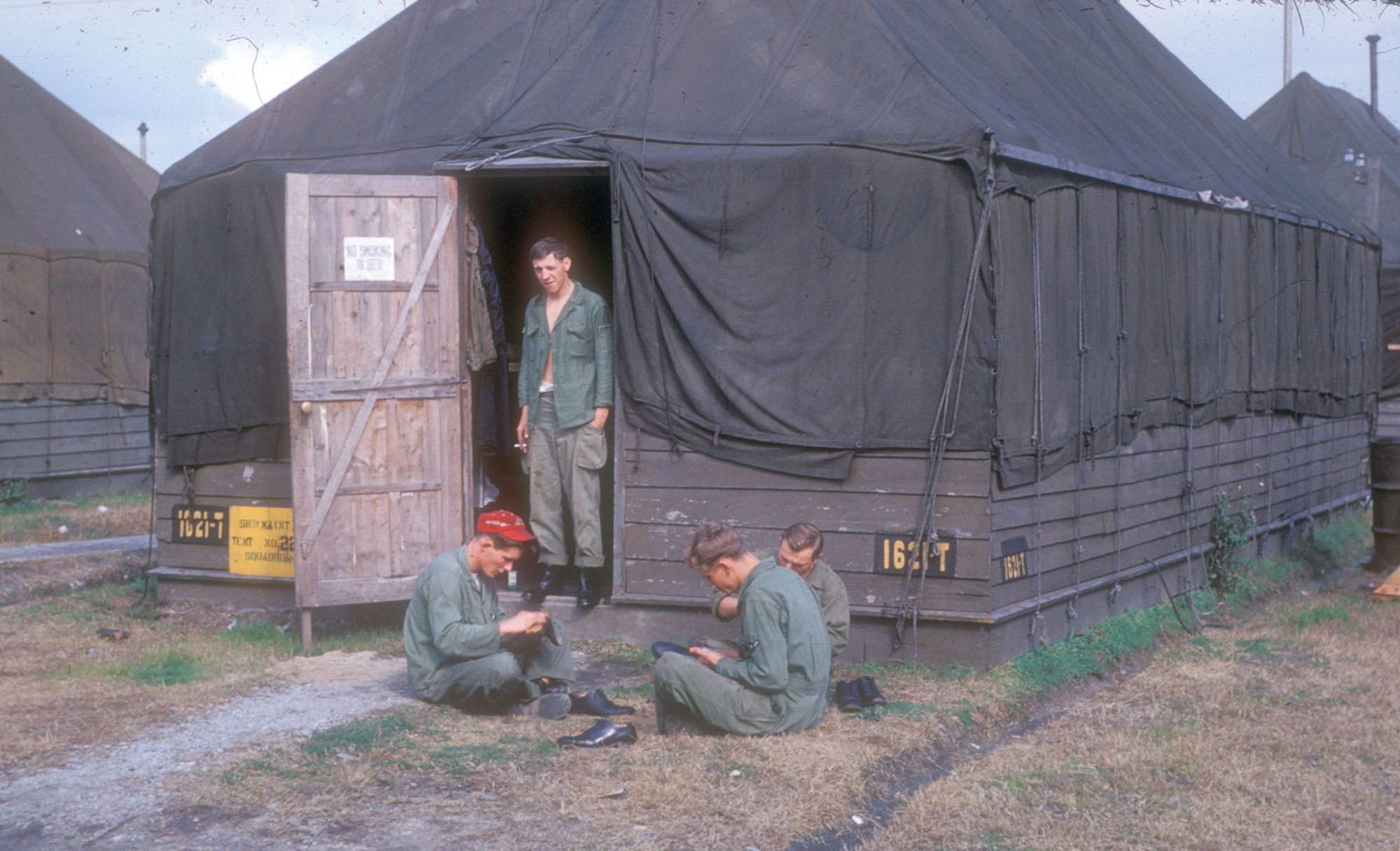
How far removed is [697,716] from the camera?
6.61 metres

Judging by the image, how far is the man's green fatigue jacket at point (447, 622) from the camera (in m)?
6.86

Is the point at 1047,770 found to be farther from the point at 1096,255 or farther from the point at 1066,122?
the point at 1066,122

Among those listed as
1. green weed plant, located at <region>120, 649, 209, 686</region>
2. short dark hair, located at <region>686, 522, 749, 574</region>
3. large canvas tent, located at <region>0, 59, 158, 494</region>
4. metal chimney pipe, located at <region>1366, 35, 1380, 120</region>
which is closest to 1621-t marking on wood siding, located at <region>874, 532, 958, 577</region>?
short dark hair, located at <region>686, 522, 749, 574</region>

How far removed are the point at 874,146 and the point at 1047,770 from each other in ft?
11.8

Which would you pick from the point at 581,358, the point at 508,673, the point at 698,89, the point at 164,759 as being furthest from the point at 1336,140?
the point at 164,759

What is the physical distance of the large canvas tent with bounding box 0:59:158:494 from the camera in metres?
17.1

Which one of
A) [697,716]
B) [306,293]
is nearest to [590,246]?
[306,293]

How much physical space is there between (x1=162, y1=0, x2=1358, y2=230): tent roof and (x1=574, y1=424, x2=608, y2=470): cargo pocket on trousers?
5.50ft

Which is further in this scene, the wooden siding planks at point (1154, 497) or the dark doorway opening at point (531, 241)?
the dark doorway opening at point (531, 241)

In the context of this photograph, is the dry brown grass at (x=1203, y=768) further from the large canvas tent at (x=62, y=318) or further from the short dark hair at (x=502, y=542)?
the large canvas tent at (x=62, y=318)

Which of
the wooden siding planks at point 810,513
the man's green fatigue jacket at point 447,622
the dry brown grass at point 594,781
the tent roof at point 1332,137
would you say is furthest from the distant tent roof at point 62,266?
the tent roof at point 1332,137

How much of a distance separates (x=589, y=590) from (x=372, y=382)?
184 centimetres

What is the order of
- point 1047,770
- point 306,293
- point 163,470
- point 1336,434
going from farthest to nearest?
point 1336,434, point 163,470, point 306,293, point 1047,770

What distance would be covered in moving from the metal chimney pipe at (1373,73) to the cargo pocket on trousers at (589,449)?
20.6 meters
